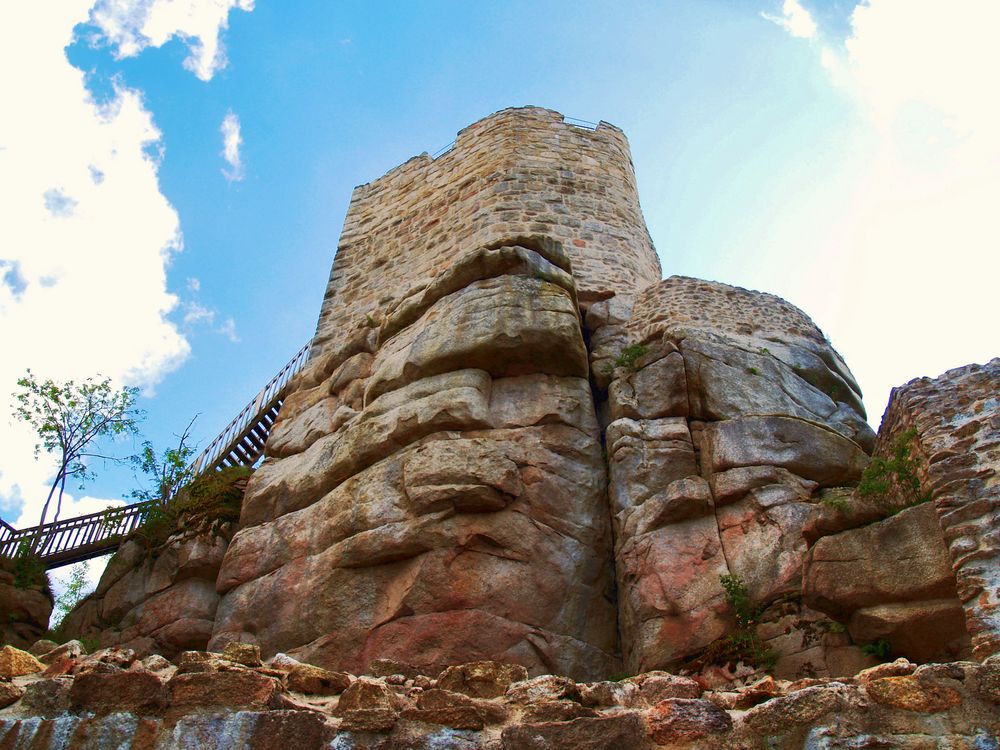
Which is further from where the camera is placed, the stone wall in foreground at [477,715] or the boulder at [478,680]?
Answer: the boulder at [478,680]

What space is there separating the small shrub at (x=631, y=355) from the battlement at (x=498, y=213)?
193cm

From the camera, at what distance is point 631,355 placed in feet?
33.5

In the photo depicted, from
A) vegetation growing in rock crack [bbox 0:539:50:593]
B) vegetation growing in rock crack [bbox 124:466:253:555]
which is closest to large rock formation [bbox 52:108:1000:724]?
vegetation growing in rock crack [bbox 124:466:253:555]

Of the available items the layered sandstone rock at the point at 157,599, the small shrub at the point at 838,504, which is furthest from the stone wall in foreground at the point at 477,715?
the layered sandstone rock at the point at 157,599

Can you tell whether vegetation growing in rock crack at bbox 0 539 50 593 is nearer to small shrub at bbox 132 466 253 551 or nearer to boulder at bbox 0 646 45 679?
small shrub at bbox 132 466 253 551

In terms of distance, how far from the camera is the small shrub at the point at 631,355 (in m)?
10.1

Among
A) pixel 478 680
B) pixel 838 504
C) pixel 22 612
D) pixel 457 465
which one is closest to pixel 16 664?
pixel 478 680

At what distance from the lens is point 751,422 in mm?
8656

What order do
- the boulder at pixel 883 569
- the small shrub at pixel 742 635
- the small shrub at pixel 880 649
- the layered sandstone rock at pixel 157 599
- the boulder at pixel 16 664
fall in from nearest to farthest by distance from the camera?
1. the boulder at pixel 16 664
2. the boulder at pixel 883 569
3. the small shrub at pixel 880 649
4. the small shrub at pixel 742 635
5. the layered sandstone rock at pixel 157 599

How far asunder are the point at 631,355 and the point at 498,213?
408 cm

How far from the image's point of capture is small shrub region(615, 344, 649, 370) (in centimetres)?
1013

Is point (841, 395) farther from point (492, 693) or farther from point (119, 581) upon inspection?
point (119, 581)

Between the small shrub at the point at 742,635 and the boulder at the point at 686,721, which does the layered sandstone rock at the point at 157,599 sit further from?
the boulder at the point at 686,721

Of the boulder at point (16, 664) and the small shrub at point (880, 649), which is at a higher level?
the small shrub at point (880, 649)
